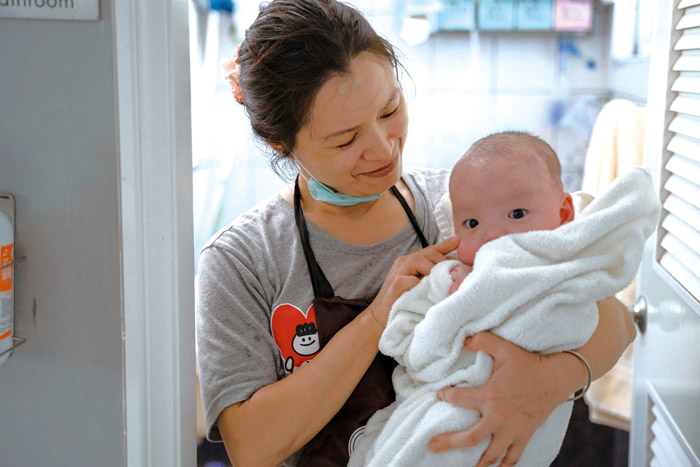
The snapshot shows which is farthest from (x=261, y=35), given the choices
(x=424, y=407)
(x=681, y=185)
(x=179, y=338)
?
(x=681, y=185)

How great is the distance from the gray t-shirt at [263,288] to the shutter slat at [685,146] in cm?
47

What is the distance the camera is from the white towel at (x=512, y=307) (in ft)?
2.91

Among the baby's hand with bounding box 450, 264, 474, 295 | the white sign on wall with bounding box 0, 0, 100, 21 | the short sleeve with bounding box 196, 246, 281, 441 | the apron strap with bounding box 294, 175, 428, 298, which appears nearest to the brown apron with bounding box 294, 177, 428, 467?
the apron strap with bounding box 294, 175, 428, 298

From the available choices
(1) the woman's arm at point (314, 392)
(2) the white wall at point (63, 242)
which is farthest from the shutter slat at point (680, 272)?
(2) the white wall at point (63, 242)

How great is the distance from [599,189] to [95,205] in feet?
5.64

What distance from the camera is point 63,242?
952 millimetres

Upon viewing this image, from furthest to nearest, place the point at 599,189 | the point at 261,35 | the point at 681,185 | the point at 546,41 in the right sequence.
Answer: the point at 546,41, the point at 599,189, the point at 681,185, the point at 261,35

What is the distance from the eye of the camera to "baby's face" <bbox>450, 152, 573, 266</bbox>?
3.24 feet

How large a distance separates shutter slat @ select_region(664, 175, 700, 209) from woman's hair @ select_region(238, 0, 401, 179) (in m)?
0.58

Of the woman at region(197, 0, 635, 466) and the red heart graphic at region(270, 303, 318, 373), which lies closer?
the woman at region(197, 0, 635, 466)

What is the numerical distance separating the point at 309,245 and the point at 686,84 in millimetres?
744

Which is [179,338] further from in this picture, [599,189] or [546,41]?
[546,41]

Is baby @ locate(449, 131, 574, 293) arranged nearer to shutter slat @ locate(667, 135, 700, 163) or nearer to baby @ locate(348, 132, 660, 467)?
baby @ locate(348, 132, 660, 467)

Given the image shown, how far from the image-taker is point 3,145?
3.04ft
